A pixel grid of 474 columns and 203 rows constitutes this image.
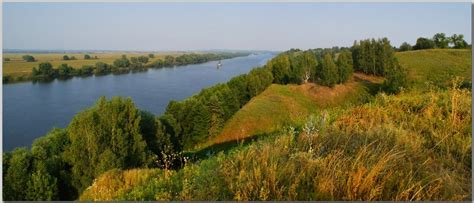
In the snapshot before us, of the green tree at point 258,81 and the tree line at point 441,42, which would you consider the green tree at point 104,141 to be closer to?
the green tree at point 258,81

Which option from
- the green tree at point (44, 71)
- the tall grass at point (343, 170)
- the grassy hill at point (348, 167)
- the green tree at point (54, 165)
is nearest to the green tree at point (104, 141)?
the green tree at point (54, 165)

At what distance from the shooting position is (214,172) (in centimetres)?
303

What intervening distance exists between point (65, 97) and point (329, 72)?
33629 mm

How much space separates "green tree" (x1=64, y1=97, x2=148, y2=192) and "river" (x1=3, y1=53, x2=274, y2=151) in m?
10.2

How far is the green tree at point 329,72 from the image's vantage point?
138 ft

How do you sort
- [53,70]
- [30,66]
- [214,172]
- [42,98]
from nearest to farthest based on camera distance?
[214,172] < [42,98] < [30,66] < [53,70]

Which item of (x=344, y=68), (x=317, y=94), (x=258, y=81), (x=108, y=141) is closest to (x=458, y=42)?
(x=344, y=68)

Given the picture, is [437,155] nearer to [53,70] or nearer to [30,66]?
[30,66]

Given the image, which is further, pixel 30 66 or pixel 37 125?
pixel 30 66

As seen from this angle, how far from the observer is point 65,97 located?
169ft

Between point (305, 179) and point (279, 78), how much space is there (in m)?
44.0

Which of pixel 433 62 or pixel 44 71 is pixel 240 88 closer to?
pixel 433 62

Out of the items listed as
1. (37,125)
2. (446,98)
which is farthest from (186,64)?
(446,98)

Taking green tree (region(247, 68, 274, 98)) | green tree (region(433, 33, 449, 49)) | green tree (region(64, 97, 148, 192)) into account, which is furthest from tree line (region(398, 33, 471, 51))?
green tree (region(64, 97, 148, 192))
